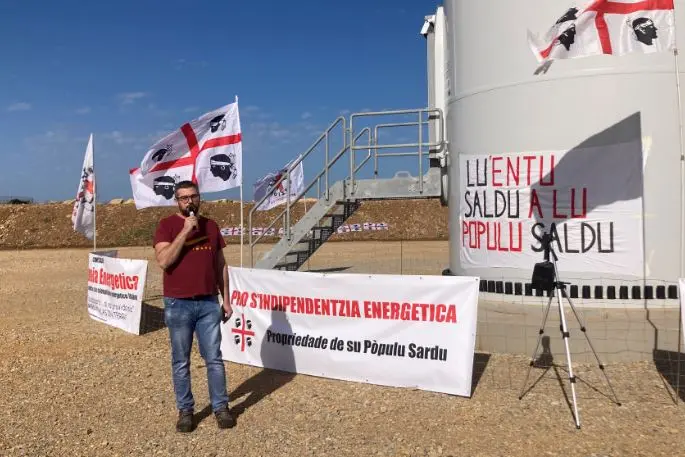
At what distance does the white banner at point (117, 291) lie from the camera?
9.60 meters

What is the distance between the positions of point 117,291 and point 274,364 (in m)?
4.36

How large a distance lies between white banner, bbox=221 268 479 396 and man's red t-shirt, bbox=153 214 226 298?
1808 mm

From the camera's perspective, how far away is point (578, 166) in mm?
7594

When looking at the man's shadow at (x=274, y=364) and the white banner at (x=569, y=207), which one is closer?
the man's shadow at (x=274, y=364)

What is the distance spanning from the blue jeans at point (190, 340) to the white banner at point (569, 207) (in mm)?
4485

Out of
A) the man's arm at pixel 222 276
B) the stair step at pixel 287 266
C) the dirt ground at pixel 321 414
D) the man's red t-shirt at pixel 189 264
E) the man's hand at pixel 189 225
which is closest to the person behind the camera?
the dirt ground at pixel 321 414

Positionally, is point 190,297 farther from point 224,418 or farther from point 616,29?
point 616,29

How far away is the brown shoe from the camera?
17.3 feet

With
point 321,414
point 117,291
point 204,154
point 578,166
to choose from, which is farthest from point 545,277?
point 117,291

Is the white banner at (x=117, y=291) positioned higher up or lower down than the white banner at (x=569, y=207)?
lower down

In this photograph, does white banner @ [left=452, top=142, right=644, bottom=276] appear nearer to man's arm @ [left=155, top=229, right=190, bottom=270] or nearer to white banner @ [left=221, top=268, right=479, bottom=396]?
white banner @ [left=221, top=268, right=479, bottom=396]

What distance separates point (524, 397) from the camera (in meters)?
5.83

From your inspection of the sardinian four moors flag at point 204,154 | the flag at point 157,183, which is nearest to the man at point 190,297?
the sardinian four moors flag at point 204,154

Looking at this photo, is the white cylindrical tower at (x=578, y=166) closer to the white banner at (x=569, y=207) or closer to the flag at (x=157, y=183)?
the white banner at (x=569, y=207)
